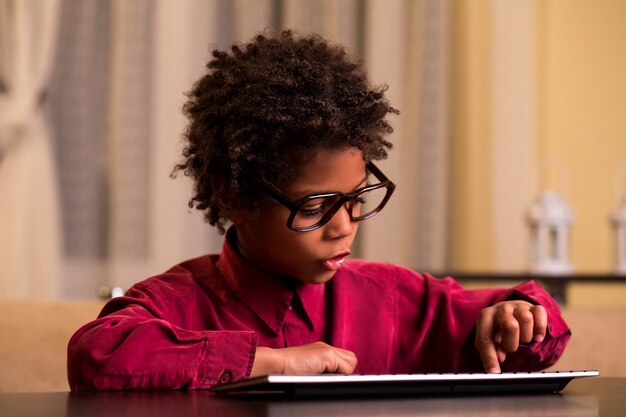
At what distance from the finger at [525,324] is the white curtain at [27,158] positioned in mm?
1961

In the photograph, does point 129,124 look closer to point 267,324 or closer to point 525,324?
point 267,324

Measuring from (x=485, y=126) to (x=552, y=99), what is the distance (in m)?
0.33

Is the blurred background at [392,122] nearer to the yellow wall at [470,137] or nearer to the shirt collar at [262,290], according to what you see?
the yellow wall at [470,137]

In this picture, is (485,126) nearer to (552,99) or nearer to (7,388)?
(552,99)

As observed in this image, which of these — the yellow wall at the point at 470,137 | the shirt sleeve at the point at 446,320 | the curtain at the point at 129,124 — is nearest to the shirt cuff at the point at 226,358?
the shirt sleeve at the point at 446,320

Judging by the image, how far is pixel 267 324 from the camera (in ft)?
4.24

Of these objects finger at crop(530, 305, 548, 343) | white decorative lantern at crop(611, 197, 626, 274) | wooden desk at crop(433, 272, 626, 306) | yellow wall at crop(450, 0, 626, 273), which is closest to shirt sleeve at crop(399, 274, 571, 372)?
finger at crop(530, 305, 548, 343)

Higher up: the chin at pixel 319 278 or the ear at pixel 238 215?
the ear at pixel 238 215

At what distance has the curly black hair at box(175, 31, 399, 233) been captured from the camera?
121cm

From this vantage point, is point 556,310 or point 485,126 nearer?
point 556,310

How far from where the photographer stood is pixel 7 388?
1480 mm

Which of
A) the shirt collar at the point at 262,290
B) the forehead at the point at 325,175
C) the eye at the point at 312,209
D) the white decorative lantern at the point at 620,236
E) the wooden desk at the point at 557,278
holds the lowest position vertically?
the wooden desk at the point at 557,278

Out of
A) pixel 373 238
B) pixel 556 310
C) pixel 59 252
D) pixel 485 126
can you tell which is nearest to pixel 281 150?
pixel 556 310

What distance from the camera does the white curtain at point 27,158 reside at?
9.24 ft
